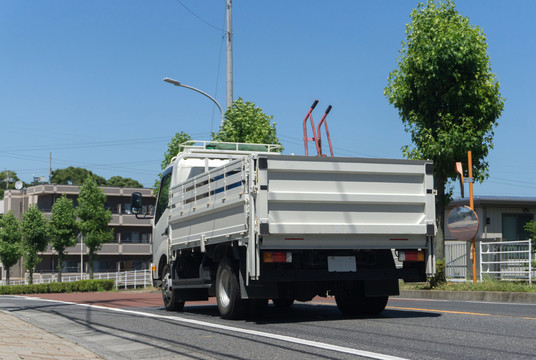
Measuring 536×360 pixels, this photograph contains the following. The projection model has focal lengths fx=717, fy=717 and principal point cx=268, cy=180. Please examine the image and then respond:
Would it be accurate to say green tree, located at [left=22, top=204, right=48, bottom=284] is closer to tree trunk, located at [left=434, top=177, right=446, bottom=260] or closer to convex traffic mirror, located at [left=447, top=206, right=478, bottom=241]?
tree trunk, located at [left=434, top=177, right=446, bottom=260]

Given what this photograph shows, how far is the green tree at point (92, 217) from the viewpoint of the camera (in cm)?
6100

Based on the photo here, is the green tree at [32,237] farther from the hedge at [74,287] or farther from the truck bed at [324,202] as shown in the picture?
the truck bed at [324,202]

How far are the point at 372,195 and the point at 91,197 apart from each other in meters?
54.0

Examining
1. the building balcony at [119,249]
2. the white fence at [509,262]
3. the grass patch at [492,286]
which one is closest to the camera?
the grass patch at [492,286]

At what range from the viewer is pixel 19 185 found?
278 ft

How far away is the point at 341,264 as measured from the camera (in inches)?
416

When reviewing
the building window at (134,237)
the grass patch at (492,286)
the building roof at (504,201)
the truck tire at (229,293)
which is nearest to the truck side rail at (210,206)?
the truck tire at (229,293)

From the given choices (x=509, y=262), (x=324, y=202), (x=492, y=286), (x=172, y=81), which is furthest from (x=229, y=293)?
(x=172, y=81)

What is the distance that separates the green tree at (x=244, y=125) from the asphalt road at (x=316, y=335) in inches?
603

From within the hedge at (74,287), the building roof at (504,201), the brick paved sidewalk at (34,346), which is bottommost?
the hedge at (74,287)

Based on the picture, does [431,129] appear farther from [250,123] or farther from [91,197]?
[91,197]

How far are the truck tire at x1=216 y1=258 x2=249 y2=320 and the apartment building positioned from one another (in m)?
68.0

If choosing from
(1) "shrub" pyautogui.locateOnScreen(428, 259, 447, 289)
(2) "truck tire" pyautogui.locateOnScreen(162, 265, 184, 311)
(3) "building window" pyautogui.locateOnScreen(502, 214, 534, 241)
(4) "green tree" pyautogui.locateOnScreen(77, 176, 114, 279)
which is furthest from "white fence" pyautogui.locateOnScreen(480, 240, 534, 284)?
(4) "green tree" pyautogui.locateOnScreen(77, 176, 114, 279)

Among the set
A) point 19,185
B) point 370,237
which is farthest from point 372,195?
point 19,185
